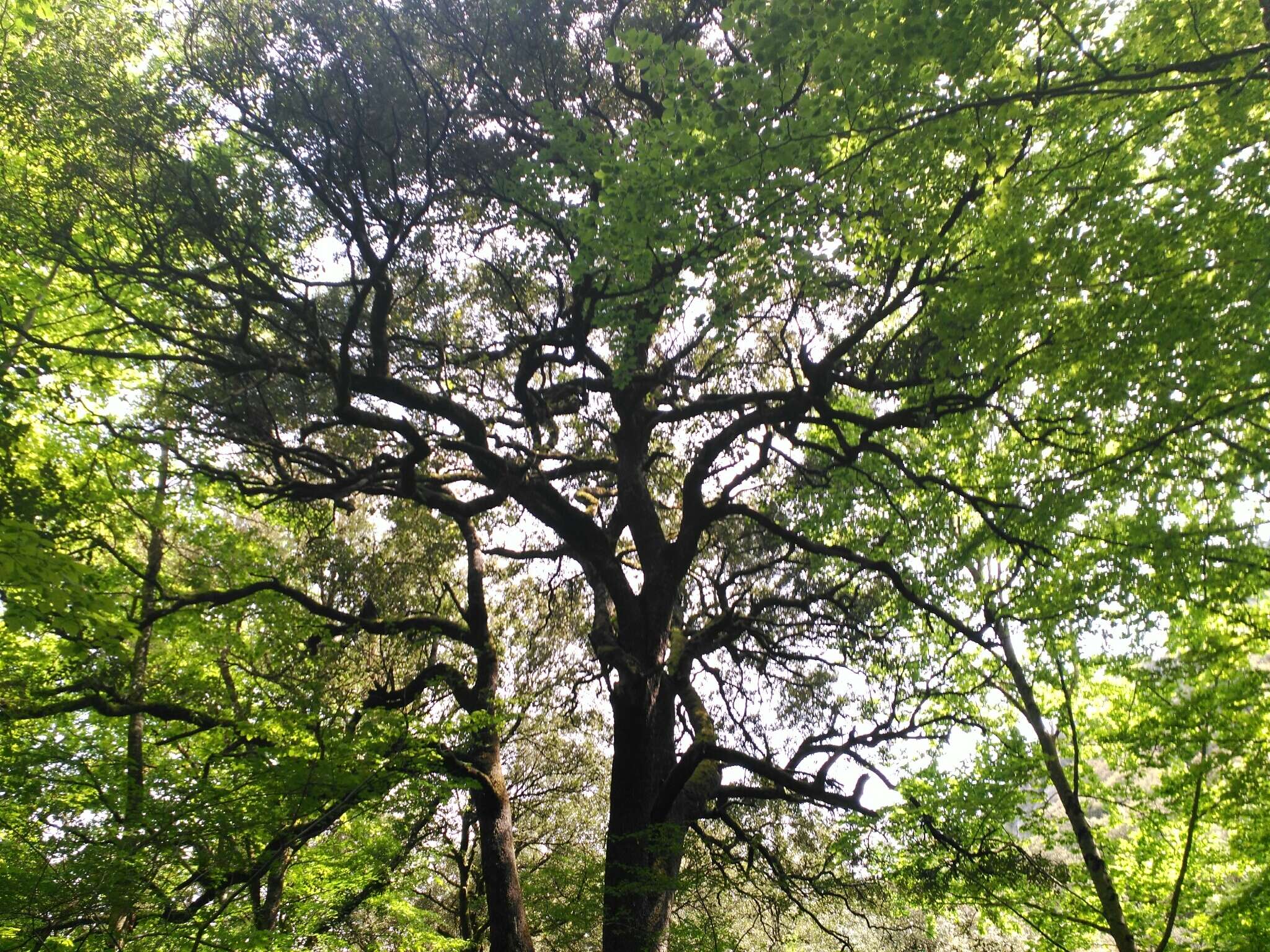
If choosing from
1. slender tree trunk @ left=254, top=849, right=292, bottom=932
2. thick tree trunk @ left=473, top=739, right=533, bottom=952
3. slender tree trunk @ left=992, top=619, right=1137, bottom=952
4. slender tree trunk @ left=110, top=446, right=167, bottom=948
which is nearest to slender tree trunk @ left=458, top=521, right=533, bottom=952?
thick tree trunk @ left=473, top=739, right=533, bottom=952

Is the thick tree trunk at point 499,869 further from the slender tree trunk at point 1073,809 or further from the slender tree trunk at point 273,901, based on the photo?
the slender tree trunk at point 1073,809

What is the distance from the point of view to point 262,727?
21.0ft

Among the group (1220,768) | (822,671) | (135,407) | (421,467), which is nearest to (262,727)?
(421,467)

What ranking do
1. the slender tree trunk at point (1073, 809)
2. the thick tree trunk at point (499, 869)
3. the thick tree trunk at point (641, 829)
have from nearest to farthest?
the thick tree trunk at point (641, 829)
the thick tree trunk at point (499, 869)
the slender tree trunk at point (1073, 809)

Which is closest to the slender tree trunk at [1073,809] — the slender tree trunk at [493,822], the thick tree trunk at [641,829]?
the thick tree trunk at [641,829]

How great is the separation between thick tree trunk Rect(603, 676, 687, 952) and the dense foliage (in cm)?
5

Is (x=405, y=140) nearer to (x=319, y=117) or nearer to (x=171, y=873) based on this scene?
(x=319, y=117)

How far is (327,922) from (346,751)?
461 centimetres

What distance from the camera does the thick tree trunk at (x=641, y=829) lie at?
6090mm

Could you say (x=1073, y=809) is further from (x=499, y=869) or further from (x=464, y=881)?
(x=464, y=881)

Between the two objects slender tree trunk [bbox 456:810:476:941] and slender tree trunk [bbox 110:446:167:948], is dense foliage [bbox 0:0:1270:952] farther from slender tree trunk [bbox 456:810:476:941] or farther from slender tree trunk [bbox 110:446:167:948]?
slender tree trunk [bbox 456:810:476:941]

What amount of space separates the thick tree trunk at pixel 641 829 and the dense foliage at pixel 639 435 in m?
0.05

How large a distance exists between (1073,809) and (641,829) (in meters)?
4.96

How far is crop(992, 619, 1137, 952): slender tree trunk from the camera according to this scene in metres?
7.34
